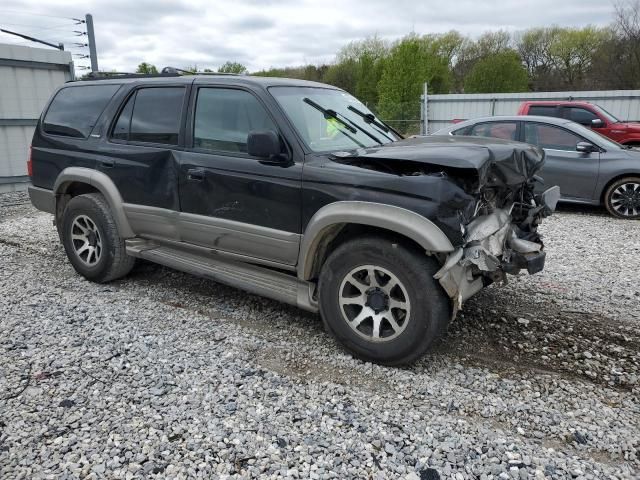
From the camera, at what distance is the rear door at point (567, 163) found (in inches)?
313

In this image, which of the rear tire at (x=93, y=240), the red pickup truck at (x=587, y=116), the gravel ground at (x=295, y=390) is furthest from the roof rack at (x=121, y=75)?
the red pickup truck at (x=587, y=116)

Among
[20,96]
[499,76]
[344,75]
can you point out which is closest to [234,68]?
[344,75]

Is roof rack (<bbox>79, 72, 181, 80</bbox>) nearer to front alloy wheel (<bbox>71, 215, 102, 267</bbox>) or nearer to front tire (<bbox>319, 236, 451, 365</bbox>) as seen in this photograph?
front alloy wheel (<bbox>71, 215, 102, 267</bbox>)

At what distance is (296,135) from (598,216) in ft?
→ 21.1

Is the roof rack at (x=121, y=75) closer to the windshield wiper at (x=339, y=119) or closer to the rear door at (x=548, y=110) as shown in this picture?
the windshield wiper at (x=339, y=119)

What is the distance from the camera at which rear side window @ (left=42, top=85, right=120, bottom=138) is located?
4898 millimetres

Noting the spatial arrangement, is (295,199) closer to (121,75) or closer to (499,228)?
(499,228)

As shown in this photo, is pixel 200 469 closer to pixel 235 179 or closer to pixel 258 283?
pixel 258 283

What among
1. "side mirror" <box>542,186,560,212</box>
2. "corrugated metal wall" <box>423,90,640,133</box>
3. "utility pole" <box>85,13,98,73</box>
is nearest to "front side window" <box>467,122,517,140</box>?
"side mirror" <box>542,186,560,212</box>

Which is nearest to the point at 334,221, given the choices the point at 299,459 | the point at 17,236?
the point at 299,459

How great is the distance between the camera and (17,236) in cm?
708

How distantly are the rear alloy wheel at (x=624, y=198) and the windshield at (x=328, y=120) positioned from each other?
5.02 m

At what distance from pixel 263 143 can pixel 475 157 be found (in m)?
1.42

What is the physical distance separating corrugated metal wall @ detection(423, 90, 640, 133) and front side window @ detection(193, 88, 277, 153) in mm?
15887
